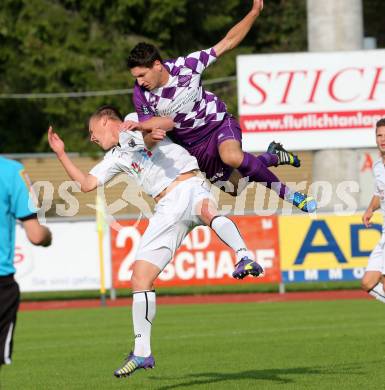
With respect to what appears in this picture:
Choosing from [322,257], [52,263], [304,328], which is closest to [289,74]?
[322,257]

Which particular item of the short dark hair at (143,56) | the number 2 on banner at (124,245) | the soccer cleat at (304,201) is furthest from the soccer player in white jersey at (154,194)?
the number 2 on banner at (124,245)

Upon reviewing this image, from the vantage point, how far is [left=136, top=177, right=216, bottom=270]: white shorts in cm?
964

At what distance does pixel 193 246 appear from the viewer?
21500mm

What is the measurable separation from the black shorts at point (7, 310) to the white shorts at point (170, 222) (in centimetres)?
234

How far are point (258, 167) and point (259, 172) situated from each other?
0.16 ft

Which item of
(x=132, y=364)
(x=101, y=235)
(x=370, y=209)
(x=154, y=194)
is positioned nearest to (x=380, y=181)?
(x=370, y=209)

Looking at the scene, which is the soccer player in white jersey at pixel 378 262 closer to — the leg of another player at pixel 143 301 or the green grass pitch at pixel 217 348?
the green grass pitch at pixel 217 348

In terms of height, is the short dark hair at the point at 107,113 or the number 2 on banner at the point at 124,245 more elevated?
the short dark hair at the point at 107,113

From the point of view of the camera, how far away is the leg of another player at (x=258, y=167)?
33.3 feet

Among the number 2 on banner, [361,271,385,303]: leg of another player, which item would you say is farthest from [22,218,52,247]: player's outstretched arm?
the number 2 on banner

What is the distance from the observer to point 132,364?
9.33 meters

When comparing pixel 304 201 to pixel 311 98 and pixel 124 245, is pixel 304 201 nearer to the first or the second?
pixel 124 245

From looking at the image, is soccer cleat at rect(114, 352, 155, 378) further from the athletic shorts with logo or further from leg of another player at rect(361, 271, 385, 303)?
leg of another player at rect(361, 271, 385, 303)

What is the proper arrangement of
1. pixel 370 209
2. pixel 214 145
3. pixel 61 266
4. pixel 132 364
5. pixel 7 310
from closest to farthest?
1. pixel 7 310
2. pixel 132 364
3. pixel 214 145
4. pixel 370 209
5. pixel 61 266
